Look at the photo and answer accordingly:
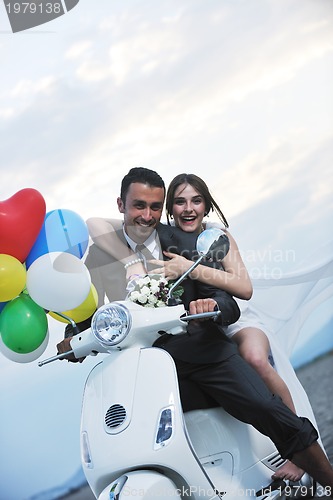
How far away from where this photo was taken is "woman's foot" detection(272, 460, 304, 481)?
6.46 ft

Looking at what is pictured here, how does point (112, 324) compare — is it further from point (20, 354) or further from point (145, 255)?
point (20, 354)

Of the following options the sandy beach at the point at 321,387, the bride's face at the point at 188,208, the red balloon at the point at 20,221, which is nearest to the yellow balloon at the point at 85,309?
the red balloon at the point at 20,221

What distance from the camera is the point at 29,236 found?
2490 millimetres

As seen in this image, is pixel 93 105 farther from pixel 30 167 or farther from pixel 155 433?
pixel 155 433

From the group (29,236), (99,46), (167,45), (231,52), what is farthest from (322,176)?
(29,236)

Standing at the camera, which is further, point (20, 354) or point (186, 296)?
point (20, 354)

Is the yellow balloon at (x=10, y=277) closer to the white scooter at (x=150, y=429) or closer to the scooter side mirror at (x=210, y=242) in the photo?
the white scooter at (x=150, y=429)

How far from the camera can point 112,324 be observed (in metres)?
1.71

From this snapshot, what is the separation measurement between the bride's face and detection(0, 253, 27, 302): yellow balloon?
0.64 m

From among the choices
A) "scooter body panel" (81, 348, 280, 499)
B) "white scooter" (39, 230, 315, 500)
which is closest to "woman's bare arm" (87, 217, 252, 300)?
"white scooter" (39, 230, 315, 500)

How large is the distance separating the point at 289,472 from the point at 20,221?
1.35 metres

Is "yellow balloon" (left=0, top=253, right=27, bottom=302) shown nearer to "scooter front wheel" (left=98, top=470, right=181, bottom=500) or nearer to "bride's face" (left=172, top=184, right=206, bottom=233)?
"bride's face" (left=172, top=184, right=206, bottom=233)

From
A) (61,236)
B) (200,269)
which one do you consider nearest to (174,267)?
(200,269)

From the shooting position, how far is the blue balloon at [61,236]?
2510mm
